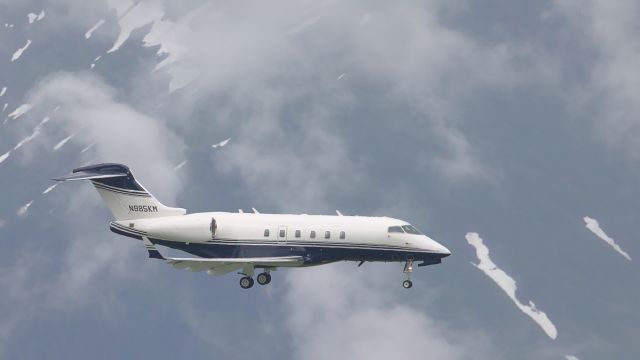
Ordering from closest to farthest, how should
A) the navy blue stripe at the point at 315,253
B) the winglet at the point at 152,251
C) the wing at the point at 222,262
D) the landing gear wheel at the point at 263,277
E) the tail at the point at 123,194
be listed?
the winglet at the point at 152,251 → the wing at the point at 222,262 → the navy blue stripe at the point at 315,253 → the landing gear wheel at the point at 263,277 → the tail at the point at 123,194

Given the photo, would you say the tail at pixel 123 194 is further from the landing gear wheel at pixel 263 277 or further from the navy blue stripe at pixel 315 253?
the landing gear wheel at pixel 263 277

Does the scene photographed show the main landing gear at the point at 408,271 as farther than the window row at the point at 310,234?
Yes

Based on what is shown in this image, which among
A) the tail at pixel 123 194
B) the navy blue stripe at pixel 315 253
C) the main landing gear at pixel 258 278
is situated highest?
the tail at pixel 123 194

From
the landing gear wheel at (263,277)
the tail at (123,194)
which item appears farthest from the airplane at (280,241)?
the tail at (123,194)

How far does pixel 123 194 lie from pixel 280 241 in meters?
13.1

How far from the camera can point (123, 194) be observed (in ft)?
339

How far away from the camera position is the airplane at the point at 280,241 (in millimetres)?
97688

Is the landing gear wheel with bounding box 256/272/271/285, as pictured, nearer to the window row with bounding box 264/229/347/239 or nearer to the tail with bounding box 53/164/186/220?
the window row with bounding box 264/229/347/239

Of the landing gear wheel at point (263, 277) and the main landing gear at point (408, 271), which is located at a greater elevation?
the main landing gear at point (408, 271)

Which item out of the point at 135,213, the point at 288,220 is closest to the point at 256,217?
the point at 288,220

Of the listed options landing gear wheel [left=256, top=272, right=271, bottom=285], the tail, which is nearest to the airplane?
landing gear wheel [left=256, top=272, right=271, bottom=285]

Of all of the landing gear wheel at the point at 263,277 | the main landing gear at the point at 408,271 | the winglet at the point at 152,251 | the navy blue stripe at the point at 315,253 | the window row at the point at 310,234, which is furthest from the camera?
the landing gear wheel at the point at 263,277

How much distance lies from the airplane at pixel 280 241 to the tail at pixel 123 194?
1.80 meters

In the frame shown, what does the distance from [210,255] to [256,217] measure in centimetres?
420
